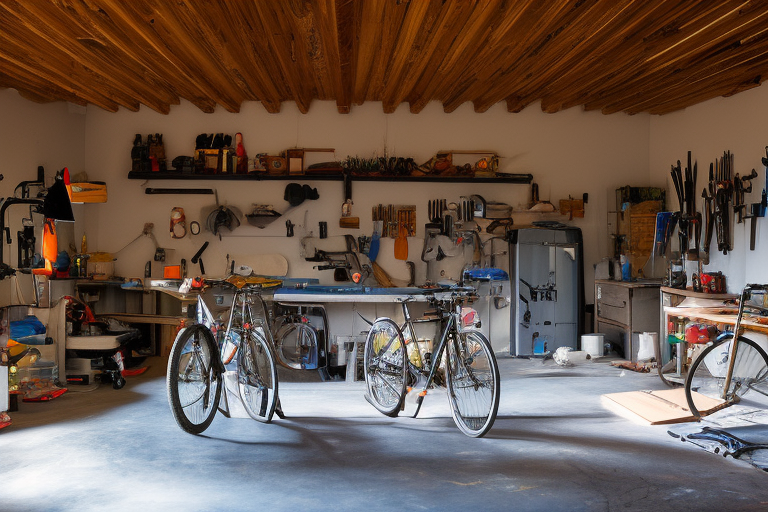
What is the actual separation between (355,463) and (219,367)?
3.98 ft

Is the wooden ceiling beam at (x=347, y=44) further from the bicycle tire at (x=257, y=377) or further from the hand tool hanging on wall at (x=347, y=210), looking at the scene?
the bicycle tire at (x=257, y=377)

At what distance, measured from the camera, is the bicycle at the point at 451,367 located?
3963 mm

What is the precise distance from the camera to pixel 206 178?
25.5ft

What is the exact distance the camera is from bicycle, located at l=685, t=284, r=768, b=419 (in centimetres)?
424

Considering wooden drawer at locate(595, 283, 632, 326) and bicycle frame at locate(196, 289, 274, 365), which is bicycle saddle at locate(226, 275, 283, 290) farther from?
wooden drawer at locate(595, 283, 632, 326)

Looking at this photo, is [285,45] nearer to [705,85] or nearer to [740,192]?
[705,85]

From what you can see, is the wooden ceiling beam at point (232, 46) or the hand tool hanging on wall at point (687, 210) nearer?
the wooden ceiling beam at point (232, 46)

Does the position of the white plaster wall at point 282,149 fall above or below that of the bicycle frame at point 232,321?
above

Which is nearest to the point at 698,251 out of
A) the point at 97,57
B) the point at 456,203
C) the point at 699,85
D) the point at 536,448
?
the point at 699,85

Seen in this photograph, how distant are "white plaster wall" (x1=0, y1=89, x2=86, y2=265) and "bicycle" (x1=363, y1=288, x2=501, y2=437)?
3.95 metres

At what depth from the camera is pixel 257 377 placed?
4.41 meters

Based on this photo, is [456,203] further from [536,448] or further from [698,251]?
[536,448]

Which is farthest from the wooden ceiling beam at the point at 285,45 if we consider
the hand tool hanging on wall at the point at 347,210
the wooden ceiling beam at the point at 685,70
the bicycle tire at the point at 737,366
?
the bicycle tire at the point at 737,366

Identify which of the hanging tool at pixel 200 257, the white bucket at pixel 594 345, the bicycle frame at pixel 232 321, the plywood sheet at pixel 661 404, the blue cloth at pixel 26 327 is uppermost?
the hanging tool at pixel 200 257
